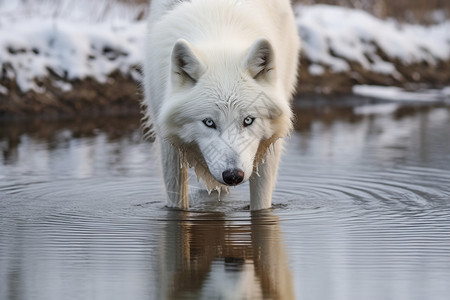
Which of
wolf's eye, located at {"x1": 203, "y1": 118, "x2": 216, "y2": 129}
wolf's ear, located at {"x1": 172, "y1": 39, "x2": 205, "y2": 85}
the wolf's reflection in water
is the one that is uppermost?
wolf's ear, located at {"x1": 172, "y1": 39, "x2": 205, "y2": 85}

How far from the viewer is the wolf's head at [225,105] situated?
5.34 metres

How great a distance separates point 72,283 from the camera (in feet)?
15.3

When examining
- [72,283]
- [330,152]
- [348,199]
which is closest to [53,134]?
[330,152]

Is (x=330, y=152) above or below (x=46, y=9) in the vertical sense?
below

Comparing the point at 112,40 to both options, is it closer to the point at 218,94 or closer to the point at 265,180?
the point at 265,180

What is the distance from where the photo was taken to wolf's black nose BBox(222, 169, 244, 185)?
206 inches

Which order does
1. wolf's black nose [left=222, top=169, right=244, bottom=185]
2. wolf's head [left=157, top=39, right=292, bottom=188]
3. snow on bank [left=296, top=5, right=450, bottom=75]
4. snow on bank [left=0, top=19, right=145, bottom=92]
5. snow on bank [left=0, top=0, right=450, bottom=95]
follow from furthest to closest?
snow on bank [left=296, top=5, right=450, bottom=75], snow on bank [left=0, top=0, right=450, bottom=95], snow on bank [left=0, top=19, right=145, bottom=92], wolf's head [left=157, top=39, right=292, bottom=188], wolf's black nose [left=222, top=169, right=244, bottom=185]

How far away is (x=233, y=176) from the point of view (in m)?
5.25

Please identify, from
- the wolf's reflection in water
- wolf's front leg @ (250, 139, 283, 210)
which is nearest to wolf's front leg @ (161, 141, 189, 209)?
the wolf's reflection in water

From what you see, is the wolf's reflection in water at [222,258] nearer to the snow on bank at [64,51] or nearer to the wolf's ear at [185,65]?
the wolf's ear at [185,65]

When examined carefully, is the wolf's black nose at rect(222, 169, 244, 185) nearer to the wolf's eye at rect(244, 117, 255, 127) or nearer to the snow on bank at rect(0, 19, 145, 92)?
the wolf's eye at rect(244, 117, 255, 127)

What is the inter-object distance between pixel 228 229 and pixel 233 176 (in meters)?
0.86

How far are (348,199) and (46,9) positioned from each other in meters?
9.68

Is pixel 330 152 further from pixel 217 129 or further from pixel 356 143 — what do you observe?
pixel 217 129
